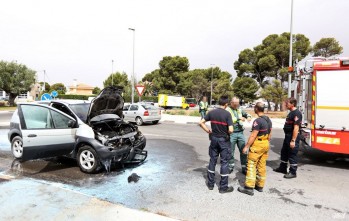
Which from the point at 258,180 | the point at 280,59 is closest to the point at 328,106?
the point at 258,180

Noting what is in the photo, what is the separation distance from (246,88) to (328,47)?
10371mm

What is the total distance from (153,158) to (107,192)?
291 centimetres

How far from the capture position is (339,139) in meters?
6.55

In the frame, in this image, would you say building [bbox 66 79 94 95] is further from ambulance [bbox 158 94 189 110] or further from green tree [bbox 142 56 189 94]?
ambulance [bbox 158 94 189 110]

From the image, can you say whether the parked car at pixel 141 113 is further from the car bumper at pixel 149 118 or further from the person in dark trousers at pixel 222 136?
the person in dark trousers at pixel 222 136

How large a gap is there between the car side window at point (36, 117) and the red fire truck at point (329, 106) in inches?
245

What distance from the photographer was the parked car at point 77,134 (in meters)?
6.02

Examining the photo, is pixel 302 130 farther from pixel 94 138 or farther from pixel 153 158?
pixel 94 138

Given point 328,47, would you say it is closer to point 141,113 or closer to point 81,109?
point 141,113

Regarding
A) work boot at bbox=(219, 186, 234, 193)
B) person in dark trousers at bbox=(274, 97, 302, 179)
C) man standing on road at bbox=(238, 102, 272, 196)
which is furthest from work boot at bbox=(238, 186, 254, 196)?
person in dark trousers at bbox=(274, 97, 302, 179)

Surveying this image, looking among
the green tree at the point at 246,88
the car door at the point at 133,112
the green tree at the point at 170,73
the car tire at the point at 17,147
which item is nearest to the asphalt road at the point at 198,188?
the car tire at the point at 17,147

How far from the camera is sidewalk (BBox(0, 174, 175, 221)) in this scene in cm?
390

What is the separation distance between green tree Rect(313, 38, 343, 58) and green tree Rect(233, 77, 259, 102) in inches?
327

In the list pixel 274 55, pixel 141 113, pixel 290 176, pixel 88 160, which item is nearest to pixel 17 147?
pixel 88 160
